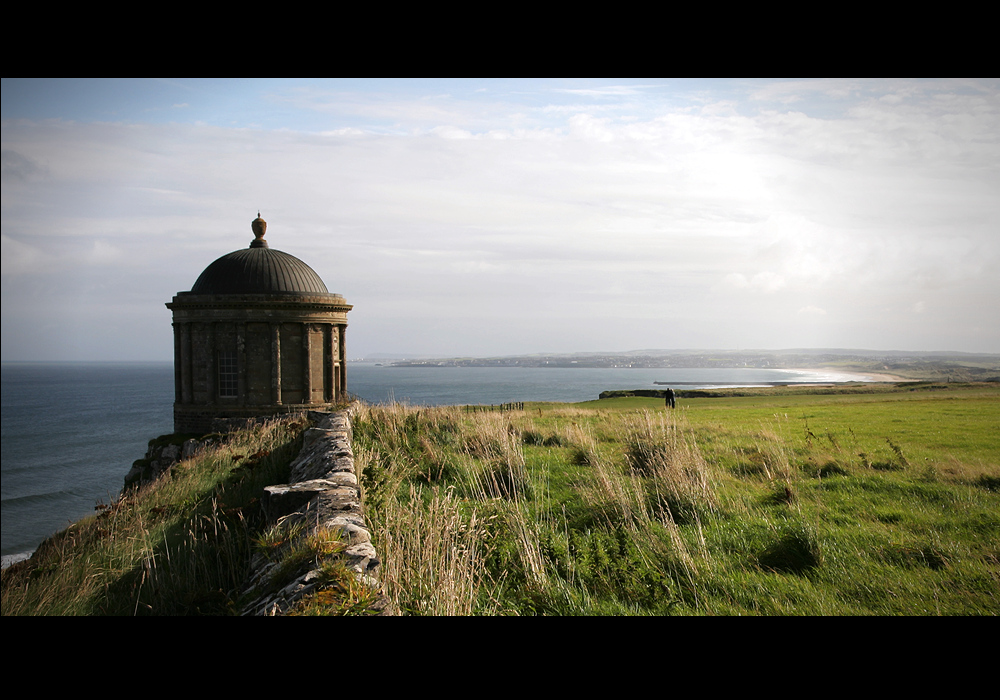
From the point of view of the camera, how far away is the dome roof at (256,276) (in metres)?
24.2

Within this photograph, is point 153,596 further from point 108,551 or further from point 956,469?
point 956,469

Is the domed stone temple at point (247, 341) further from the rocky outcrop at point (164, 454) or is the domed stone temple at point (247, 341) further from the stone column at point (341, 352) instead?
the rocky outcrop at point (164, 454)

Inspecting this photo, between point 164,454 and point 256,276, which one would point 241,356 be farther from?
point 164,454

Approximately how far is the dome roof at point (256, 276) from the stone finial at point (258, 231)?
2.86 feet

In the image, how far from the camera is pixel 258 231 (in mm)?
26969

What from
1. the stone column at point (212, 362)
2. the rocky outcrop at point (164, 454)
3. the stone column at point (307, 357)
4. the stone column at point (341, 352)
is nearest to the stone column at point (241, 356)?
the stone column at point (212, 362)

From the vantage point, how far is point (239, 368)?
78.5 ft

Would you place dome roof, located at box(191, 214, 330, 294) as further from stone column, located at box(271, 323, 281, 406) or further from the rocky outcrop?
the rocky outcrop

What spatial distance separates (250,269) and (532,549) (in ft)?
76.0

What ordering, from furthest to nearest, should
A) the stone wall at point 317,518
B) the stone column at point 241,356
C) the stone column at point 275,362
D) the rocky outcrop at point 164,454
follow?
the stone column at point 275,362 < the stone column at point 241,356 < the rocky outcrop at point 164,454 < the stone wall at point 317,518

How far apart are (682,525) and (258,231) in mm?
25895

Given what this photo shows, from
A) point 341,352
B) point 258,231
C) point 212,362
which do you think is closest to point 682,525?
point 341,352

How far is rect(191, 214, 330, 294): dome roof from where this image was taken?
24219mm

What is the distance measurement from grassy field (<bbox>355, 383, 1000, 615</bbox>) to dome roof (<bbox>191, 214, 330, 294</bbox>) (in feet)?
52.3
